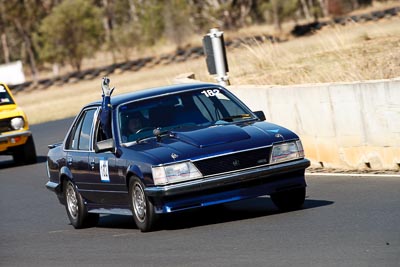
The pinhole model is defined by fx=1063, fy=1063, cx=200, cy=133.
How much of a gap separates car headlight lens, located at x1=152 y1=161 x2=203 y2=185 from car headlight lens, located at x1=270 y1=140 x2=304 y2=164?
2.66ft

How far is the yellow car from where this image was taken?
2217cm

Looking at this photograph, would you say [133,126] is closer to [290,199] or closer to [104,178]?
[104,178]

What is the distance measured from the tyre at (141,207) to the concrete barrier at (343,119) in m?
3.81

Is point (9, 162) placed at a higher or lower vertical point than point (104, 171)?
Answer: lower

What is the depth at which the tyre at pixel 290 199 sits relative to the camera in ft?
35.3

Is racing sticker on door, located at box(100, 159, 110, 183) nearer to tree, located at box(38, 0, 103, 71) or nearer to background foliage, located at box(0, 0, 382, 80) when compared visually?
background foliage, located at box(0, 0, 382, 80)

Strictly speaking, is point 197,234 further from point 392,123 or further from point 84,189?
point 392,123

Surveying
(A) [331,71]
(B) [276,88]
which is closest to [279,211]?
(B) [276,88]

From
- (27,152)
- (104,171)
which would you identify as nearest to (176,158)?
(104,171)

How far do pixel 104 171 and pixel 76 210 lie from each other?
1.19 metres

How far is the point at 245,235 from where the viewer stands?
9.50 metres

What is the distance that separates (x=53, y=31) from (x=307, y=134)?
173 feet

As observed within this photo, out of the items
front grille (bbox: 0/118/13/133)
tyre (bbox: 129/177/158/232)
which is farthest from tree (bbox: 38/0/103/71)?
tyre (bbox: 129/177/158/232)

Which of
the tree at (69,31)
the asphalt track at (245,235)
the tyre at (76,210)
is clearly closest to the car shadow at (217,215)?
the asphalt track at (245,235)
